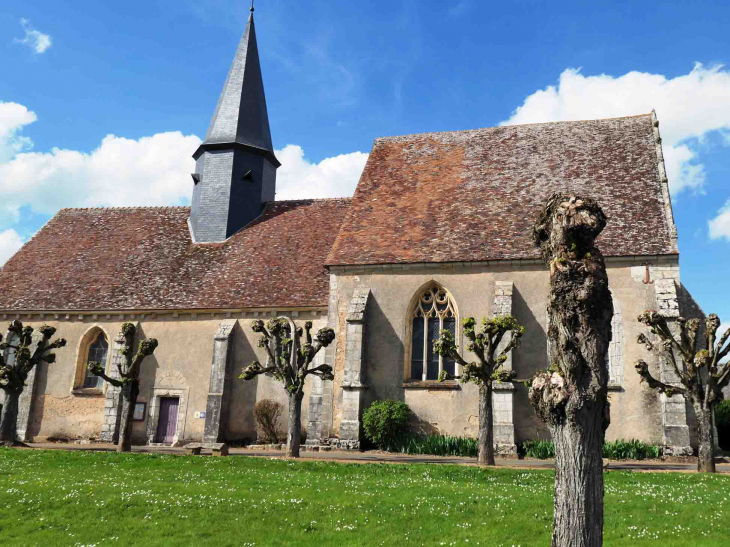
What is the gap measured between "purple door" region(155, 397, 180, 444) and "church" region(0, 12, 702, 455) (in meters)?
0.05

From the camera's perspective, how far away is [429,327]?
20594 millimetres

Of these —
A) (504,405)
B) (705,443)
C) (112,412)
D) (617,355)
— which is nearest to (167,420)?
(112,412)

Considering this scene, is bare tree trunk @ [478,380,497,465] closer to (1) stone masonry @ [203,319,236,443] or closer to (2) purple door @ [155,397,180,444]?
(1) stone masonry @ [203,319,236,443]

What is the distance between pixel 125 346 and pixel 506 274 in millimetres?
13084

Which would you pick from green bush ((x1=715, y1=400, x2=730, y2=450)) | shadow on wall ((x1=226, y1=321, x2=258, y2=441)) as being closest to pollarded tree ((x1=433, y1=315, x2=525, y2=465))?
shadow on wall ((x1=226, y1=321, x2=258, y2=441))

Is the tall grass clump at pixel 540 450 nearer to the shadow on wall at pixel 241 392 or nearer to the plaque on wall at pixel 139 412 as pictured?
the shadow on wall at pixel 241 392

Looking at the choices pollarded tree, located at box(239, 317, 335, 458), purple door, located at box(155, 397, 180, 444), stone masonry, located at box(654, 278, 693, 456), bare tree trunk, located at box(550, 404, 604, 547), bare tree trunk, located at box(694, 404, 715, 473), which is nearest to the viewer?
bare tree trunk, located at box(550, 404, 604, 547)

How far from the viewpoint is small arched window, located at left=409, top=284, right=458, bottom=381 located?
2020 centimetres

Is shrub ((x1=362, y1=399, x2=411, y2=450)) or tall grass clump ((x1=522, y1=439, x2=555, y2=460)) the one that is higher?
shrub ((x1=362, y1=399, x2=411, y2=450))

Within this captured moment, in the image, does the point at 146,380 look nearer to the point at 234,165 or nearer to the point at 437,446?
the point at 234,165

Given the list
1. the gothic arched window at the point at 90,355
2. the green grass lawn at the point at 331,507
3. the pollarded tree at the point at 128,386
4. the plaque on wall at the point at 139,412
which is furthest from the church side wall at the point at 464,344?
the gothic arched window at the point at 90,355

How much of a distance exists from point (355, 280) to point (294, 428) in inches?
242

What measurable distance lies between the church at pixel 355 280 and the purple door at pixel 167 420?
0.05 meters

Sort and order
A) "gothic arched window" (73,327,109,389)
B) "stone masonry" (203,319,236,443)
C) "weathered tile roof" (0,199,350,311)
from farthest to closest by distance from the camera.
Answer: "gothic arched window" (73,327,109,389)
"weathered tile roof" (0,199,350,311)
"stone masonry" (203,319,236,443)
